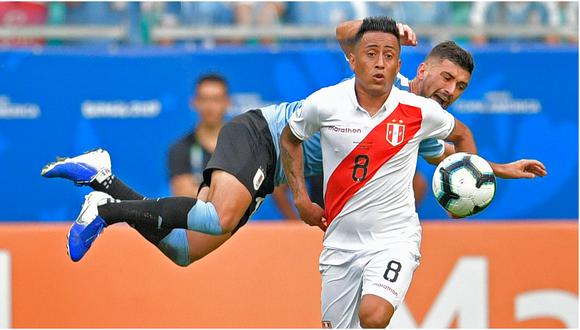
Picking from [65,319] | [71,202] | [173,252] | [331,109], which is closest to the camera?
[331,109]

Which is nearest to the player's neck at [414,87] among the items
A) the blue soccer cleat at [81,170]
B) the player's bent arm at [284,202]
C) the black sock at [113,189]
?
the black sock at [113,189]

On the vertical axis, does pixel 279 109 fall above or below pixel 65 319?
above

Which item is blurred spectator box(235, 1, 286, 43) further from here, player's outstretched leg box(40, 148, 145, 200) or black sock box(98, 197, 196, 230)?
black sock box(98, 197, 196, 230)

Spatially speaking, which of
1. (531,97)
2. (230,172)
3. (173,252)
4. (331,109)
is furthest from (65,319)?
(531,97)

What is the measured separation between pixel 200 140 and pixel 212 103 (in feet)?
1.31

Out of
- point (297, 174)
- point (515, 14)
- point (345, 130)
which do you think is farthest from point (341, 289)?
point (515, 14)

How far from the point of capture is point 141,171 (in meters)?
12.0

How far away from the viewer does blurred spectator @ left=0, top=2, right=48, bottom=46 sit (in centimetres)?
1205

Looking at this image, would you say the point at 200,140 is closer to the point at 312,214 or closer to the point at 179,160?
the point at 179,160

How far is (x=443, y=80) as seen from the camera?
7781 millimetres

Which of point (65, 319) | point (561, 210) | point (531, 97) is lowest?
point (65, 319)

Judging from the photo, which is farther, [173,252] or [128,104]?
[128,104]

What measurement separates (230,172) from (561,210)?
18.7 feet

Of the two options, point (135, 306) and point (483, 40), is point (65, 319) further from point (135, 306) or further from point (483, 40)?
point (483, 40)
